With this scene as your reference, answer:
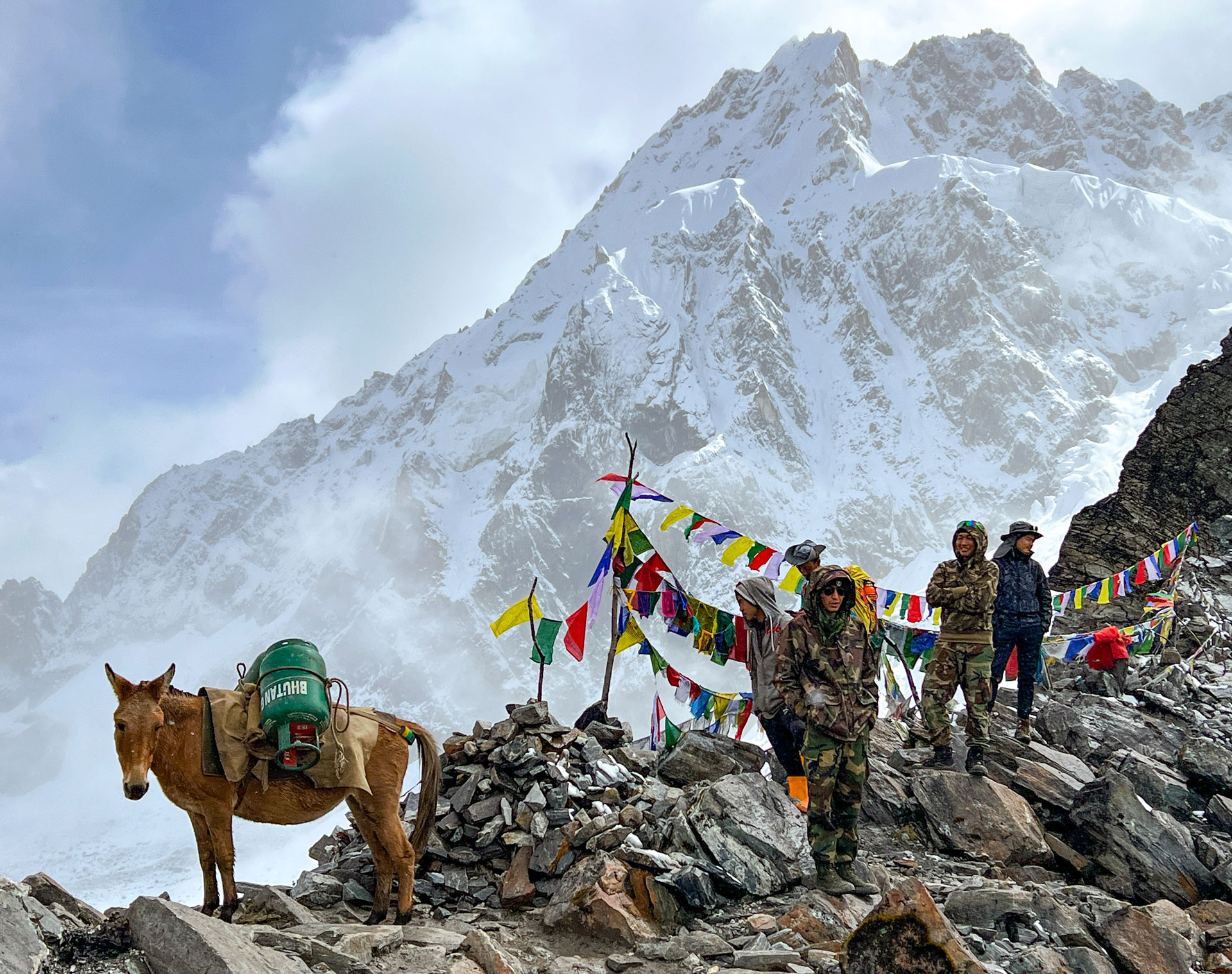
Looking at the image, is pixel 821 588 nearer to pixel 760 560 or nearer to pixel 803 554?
pixel 803 554

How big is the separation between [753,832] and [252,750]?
375 cm

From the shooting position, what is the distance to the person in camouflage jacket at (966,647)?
6941 mm

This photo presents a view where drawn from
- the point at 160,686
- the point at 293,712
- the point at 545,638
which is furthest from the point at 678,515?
the point at 160,686

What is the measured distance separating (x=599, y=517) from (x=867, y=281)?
317 feet

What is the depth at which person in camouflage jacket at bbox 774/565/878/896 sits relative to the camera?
16.6 ft

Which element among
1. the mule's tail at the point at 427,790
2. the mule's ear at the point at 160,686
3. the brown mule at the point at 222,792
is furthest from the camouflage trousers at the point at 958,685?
the mule's ear at the point at 160,686

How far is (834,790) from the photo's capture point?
5152mm

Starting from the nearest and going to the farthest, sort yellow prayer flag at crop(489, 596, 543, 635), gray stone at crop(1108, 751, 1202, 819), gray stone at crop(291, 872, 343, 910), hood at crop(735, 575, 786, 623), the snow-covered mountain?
gray stone at crop(291, 872, 343, 910) < hood at crop(735, 575, 786, 623) < gray stone at crop(1108, 751, 1202, 819) < yellow prayer flag at crop(489, 596, 543, 635) < the snow-covered mountain

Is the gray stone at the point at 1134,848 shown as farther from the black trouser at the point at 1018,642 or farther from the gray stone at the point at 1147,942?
the black trouser at the point at 1018,642

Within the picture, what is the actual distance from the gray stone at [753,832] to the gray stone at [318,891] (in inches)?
117

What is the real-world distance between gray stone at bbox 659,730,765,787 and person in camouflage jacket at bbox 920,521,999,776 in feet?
5.94

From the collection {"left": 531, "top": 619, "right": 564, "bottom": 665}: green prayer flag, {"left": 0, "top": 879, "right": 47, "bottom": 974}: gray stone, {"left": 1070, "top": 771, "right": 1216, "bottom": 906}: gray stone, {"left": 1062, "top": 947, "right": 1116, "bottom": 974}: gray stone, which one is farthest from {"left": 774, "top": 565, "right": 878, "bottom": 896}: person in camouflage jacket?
{"left": 531, "top": 619, "right": 564, "bottom": 665}: green prayer flag

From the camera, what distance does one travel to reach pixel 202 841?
5109mm

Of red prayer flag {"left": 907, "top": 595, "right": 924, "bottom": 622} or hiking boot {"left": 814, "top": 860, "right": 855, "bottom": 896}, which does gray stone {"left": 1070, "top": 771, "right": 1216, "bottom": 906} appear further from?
red prayer flag {"left": 907, "top": 595, "right": 924, "bottom": 622}
